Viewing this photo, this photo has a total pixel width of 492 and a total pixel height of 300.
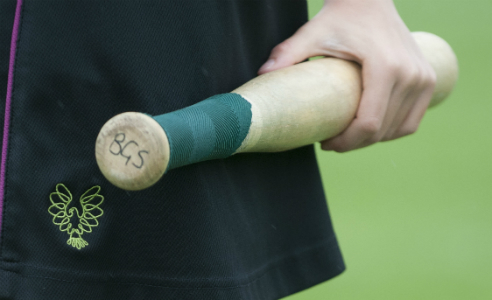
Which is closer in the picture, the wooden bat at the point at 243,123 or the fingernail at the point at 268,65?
the wooden bat at the point at 243,123

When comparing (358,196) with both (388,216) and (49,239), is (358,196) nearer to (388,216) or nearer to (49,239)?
(388,216)

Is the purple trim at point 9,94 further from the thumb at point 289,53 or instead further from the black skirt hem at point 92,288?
the thumb at point 289,53

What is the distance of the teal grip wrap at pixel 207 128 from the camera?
18.3 inches

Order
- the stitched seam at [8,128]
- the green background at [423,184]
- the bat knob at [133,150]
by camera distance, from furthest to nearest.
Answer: the green background at [423,184]
the stitched seam at [8,128]
the bat knob at [133,150]

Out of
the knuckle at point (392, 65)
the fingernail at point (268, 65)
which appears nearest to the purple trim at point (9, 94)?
the fingernail at point (268, 65)

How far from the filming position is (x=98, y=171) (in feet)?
1.92

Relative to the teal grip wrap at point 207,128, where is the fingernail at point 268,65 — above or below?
above

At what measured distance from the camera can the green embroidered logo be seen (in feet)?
1.92

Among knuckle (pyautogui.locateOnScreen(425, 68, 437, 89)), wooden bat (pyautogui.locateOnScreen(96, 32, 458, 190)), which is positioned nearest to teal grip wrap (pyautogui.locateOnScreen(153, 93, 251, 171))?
wooden bat (pyautogui.locateOnScreen(96, 32, 458, 190))

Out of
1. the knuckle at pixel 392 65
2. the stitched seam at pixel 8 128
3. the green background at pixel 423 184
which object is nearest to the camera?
the stitched seam at pixel 8 128

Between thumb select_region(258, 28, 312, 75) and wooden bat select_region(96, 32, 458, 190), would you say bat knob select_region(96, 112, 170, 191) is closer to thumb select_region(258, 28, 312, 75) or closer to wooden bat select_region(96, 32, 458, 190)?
wooden bat select_region(96, 32, 458, 190)

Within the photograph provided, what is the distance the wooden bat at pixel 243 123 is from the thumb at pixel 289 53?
1.3 inches

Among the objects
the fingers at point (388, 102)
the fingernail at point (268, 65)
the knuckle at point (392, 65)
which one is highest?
the fingernail at point (268, 65)

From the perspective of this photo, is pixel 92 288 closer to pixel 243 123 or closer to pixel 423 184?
pixel 243 123
